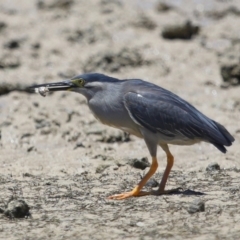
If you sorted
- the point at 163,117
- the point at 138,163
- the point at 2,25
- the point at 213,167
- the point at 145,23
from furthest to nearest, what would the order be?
the point at 145,23 < the point at 2,25 < the point at 138,163 < the point at 213,167 < the point at 163,117

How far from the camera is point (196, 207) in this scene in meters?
6.78

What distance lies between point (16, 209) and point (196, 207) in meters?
1.42

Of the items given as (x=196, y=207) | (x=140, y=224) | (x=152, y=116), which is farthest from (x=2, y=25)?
(x=140, y=224)

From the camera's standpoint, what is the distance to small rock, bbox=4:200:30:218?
6.76 metres

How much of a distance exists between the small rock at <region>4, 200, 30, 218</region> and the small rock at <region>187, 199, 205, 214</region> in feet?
4.26

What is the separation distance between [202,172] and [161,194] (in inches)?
42.2

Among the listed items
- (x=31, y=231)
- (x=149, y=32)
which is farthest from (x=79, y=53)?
(x=31, y=231)

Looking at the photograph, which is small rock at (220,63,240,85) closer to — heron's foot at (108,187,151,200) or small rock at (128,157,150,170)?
small rock at (128,157,150,170)

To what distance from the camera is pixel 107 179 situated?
8289 mm

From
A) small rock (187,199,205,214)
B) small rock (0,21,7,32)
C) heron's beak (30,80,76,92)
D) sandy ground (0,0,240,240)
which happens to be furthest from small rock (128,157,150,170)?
small rock (0,21,7,32)

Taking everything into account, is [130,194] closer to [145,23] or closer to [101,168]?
[101,168]

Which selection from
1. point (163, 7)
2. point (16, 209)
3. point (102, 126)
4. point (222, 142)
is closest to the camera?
point (16, 209)

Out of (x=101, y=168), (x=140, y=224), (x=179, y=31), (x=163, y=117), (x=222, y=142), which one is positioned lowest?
(x=101, y=168)

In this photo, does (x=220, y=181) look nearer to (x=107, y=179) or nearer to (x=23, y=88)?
(x=107, y=179)
